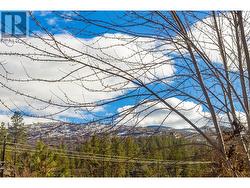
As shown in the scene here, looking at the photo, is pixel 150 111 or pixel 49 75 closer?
pixel 150 111

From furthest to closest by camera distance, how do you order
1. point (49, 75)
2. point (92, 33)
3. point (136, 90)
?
point (49, 75)
point (92, 33)
point (136, 90)

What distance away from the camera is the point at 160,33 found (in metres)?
2.00

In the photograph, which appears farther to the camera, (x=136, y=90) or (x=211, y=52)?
(x=211, y=52)

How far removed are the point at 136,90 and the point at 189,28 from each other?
421 mm

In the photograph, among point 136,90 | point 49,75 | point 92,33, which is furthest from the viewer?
point 49,75

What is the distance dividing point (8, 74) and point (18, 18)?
0.26 m

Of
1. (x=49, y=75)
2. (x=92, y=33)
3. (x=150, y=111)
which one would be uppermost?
(x=92, y=33)
